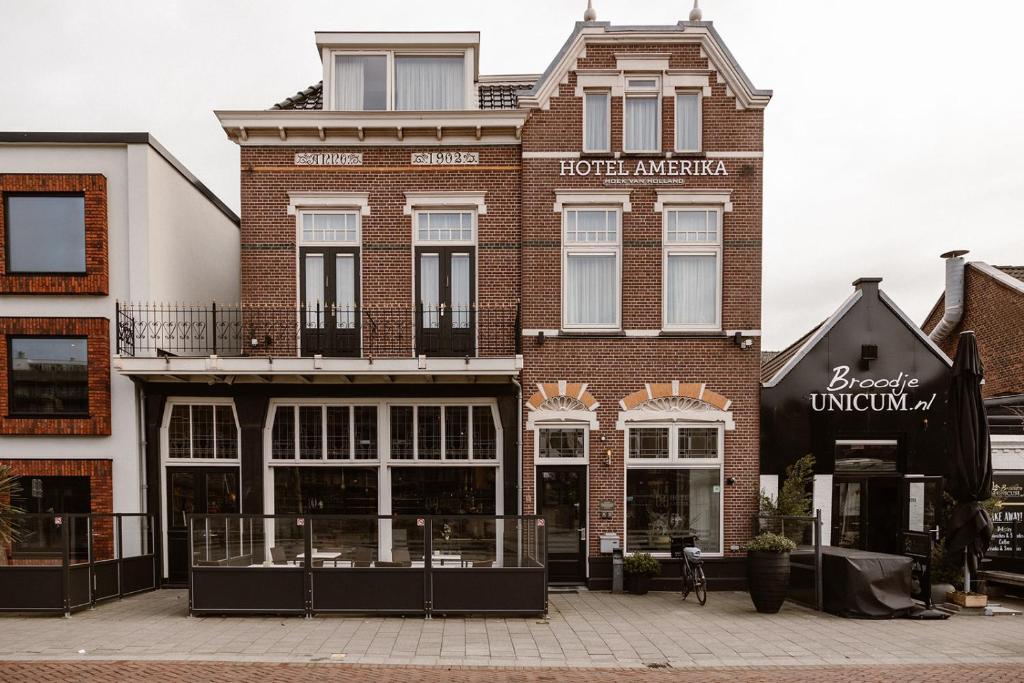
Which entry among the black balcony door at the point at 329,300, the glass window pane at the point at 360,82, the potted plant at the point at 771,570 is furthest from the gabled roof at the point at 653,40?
the potted plant at the point at 771,570

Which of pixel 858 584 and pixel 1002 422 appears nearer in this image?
pixel 858 584

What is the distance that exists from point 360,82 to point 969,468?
12.6m

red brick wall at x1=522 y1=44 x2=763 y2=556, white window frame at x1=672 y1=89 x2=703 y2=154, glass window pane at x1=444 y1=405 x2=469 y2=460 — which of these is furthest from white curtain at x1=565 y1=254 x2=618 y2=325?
glass window pane at x1=444 y1=405 x2=469 y2=460

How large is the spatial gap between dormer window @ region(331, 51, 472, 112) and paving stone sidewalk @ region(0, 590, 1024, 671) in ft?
30.5

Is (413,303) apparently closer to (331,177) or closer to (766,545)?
(331,177)

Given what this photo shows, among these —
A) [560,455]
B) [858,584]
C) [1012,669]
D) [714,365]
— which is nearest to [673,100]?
[714,365]

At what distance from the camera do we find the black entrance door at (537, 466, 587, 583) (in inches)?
484

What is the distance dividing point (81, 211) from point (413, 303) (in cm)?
617

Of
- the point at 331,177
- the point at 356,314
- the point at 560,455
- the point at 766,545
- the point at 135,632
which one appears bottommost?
the point at 135,632

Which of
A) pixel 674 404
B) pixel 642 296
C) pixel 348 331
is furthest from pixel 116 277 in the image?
pixel 674 404

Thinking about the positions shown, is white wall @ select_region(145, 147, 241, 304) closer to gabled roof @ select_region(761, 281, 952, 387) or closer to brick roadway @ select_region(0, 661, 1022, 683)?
brick roadway @ select_region(0, 661, 1022, 683)

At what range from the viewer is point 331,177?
12.6m

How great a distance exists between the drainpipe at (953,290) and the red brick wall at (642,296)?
32.2 feet

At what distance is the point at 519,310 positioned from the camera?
12555 millimetres
